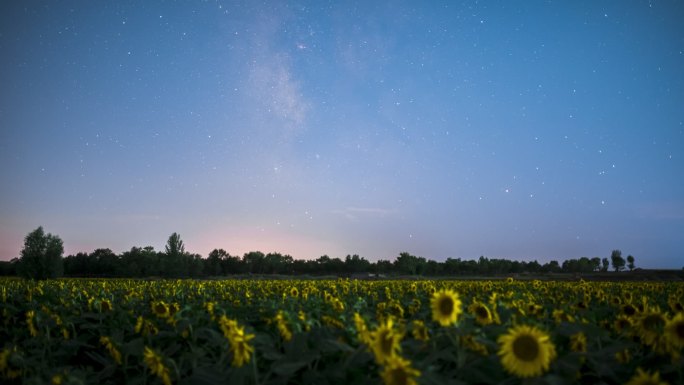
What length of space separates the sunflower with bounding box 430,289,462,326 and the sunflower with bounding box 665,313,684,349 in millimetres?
1686

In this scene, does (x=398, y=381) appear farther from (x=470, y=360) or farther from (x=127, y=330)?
(x=127, y=330)

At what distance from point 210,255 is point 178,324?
472 feet

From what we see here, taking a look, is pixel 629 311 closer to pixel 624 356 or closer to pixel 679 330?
pixel 624 356

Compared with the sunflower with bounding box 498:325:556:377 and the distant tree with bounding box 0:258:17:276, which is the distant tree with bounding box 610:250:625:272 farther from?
the distant tree with bounding box 0:258:17:276

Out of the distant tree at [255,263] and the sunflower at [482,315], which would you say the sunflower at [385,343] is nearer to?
the sunflower at [482,315]

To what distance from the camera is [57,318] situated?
273 inches

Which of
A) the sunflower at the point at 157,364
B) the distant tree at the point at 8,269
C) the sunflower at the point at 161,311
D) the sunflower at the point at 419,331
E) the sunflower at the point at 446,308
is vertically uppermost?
the sunflower at the point at 446,308

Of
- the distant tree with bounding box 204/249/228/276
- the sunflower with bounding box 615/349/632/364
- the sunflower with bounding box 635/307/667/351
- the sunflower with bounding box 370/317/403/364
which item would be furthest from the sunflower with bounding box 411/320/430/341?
the distant tree with bounding box 204/249/228/276

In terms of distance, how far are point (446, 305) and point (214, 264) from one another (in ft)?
438

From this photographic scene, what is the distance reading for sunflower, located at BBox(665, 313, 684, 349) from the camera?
3.30 m

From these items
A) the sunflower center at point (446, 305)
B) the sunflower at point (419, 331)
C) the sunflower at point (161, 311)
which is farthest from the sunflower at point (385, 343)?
the sunflower at point (161, 311)

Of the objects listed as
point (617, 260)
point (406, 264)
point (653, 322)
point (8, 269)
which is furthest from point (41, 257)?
point (617, 260)

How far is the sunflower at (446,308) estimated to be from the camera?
3369 millimetres

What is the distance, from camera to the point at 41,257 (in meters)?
78.5
